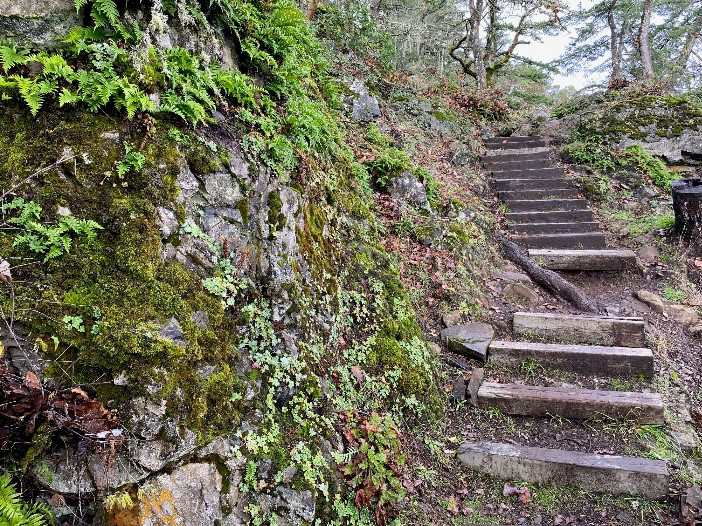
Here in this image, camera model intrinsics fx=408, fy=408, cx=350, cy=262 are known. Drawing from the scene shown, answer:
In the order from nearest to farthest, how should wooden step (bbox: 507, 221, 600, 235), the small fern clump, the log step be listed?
1. the small fern clump
2. the log step
3. wooden step (bbox: 507, 221, 600, 235)

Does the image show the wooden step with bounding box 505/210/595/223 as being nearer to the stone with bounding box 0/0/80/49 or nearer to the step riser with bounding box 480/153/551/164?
the step riser with bounding box 480/153/551/164

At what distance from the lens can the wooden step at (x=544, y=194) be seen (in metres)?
9.35

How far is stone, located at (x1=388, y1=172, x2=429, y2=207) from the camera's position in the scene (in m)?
7.00

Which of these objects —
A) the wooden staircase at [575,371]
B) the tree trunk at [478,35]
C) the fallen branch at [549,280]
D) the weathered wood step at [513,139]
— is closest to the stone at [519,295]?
the fallen branch at [549,280]

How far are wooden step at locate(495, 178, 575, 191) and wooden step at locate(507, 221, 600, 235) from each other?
1.63m

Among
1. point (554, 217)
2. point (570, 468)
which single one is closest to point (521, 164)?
point (554, 217)

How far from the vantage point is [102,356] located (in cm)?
224

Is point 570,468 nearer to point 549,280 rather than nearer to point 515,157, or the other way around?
point 549,280

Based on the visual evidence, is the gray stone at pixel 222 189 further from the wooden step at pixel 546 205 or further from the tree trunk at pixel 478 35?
the tree trunk at pixel 478 35

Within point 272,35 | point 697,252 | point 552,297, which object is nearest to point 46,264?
point 272,35

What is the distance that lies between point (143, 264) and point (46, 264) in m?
0.50

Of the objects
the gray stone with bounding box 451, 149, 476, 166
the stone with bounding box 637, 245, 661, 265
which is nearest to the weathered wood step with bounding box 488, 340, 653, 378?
the stone with bounding box 637, 245, 661, 265

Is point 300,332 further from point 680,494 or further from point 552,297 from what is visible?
point 552,297

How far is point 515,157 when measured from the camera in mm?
11102
